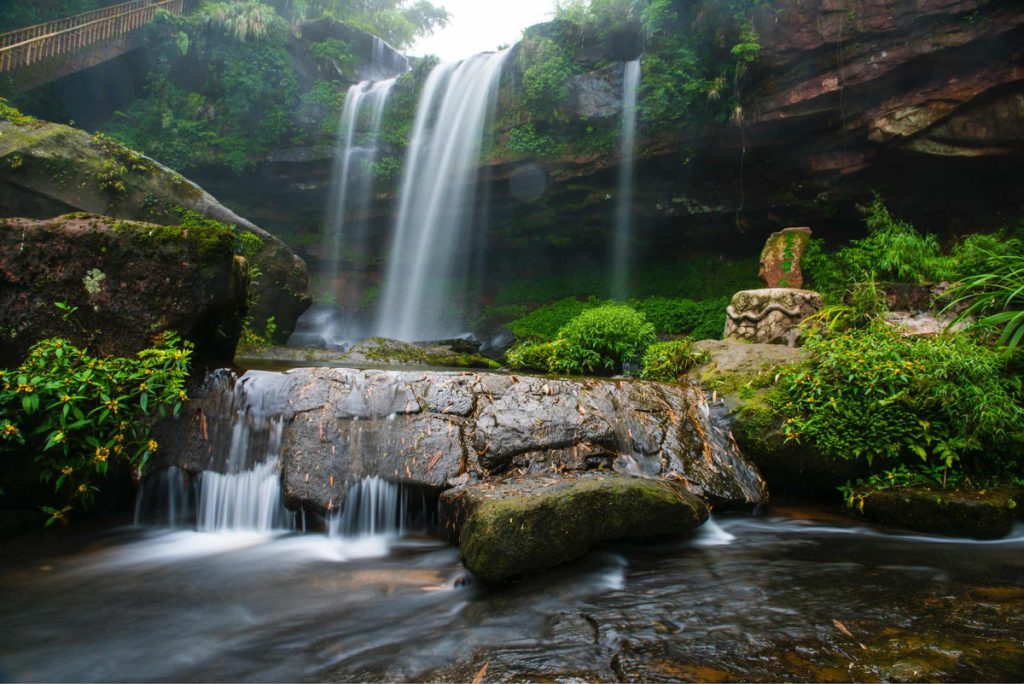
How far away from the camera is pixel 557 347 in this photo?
322 inches

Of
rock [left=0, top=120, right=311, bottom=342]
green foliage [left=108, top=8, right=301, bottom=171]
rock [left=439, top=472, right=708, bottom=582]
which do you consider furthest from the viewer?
green foliage [left=108, top=8, right=301, bottom=171]

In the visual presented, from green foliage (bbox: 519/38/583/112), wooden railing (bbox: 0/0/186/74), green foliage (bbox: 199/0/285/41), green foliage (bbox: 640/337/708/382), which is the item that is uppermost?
green foliage (bbox: 199/0/285/41)

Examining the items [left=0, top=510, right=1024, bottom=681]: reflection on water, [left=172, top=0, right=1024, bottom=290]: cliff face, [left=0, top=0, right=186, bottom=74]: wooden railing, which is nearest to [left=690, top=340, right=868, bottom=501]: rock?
[left=0, top=510, right=1024, bottom=681]: reflection on water

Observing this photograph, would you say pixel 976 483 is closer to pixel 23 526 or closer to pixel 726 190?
pixel 23 526

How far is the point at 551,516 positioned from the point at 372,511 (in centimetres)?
156

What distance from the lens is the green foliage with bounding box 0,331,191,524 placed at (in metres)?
4.02

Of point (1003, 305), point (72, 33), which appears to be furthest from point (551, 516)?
point (72, 33)

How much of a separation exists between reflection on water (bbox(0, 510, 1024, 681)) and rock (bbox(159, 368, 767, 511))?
1.69ft

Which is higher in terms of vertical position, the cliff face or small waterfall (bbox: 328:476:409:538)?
the cliff face

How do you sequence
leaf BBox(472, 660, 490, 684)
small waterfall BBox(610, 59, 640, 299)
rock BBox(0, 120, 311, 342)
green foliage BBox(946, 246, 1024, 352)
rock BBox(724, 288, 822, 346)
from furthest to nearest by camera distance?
small waterfall BBox(610, 59, 640, 299)
rock BBox(0, 120, 311, 342)
rock BBox(724, 288, 822, 346)
green foliage BBox(946, 246, 1024, 352)
leaf BBox(472, 660, 490, 684)

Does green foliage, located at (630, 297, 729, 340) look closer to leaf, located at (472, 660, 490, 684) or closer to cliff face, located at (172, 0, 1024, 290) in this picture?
cliff face, located at (172, 0, 1024, 290)

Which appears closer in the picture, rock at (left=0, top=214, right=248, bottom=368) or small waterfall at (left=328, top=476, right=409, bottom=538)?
small waterfall at (left=328, top=476, right=409, bottom=538)

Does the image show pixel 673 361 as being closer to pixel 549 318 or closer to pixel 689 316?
pixel 689 316

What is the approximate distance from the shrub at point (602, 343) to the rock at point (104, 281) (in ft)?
15.2
